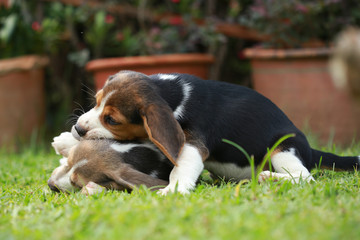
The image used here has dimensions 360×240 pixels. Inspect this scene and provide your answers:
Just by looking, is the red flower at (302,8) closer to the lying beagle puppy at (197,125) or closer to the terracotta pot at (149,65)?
the terracotta pot at (149,65)

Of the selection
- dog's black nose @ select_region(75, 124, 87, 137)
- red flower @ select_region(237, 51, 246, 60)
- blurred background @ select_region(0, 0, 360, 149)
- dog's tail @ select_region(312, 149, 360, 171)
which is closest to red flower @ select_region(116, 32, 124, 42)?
blurred background @ select_region(0, 0, 360, 149)

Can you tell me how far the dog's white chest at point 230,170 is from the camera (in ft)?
12.0

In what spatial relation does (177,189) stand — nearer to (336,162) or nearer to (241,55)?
(336,162)

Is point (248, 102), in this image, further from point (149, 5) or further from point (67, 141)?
point (149, 5)

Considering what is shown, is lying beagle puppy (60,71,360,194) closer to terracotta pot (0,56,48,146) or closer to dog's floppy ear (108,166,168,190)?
dog's floppy ear (108,166,168,190)

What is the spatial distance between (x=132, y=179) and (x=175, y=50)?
4.39 metres

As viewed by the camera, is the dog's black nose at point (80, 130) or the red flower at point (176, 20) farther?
the red flower at point (176, 20)

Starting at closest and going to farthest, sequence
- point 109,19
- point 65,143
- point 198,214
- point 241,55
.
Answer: point 198,214
point 65,143
point 109,19
point 241,55

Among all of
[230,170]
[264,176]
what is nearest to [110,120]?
[230,170]

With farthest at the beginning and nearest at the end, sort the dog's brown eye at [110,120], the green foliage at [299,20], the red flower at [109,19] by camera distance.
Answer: the red flower at [109,19], the green foliage at [299,20], the dog's brown eye at [110,120]

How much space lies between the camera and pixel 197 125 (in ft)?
11.5

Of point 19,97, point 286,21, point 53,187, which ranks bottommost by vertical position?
point 19,97

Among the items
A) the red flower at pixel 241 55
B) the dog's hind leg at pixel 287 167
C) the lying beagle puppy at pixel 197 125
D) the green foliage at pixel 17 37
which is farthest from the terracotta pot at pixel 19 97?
the dog's hind leg at pixel 287 167

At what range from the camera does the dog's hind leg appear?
3.33m
